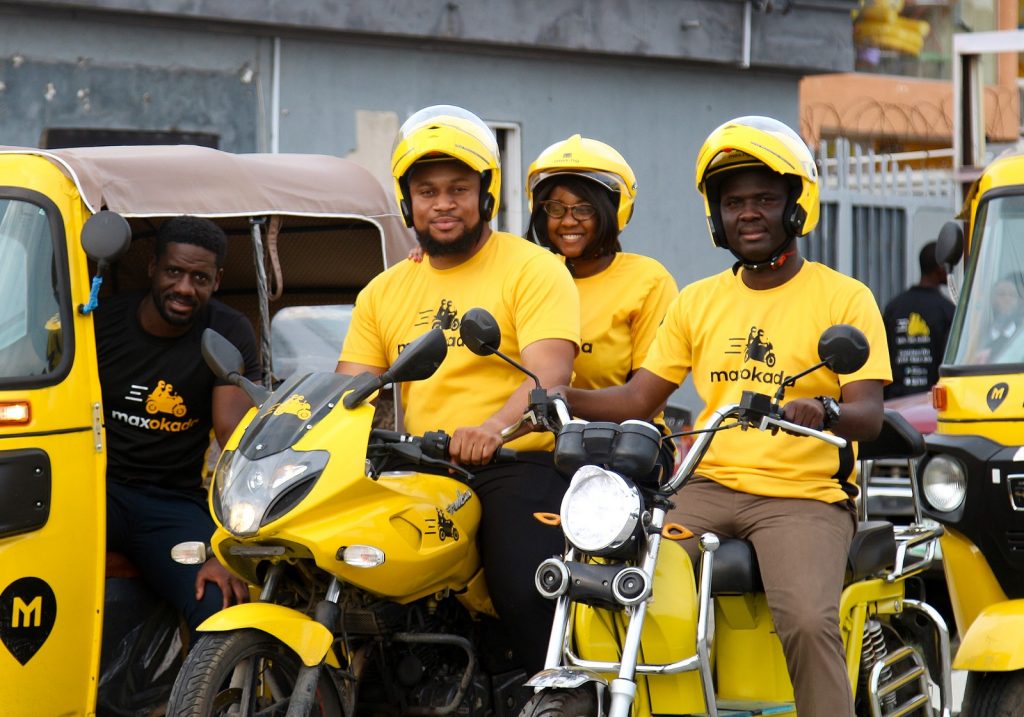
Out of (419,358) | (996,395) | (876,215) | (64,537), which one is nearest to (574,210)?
(996,395)

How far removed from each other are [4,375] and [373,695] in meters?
1.55

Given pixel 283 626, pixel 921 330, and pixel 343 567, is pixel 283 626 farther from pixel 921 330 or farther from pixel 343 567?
pixel 921 330

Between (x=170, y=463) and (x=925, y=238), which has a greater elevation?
(x=925, y=238)

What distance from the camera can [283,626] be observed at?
4684 mm

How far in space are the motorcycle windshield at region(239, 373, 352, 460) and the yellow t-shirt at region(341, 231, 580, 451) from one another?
54cm

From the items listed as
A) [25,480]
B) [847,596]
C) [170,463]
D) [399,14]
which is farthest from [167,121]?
[847,596]

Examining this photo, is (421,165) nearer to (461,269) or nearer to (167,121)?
(461,269)

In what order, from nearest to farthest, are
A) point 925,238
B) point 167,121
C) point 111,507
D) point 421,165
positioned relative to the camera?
point 421,165
point 111,507
point 167,121
point 925,238

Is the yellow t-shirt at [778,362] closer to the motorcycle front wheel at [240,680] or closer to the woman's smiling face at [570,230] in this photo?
the woman's smiling face at [570,230]

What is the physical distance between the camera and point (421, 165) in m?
5.54

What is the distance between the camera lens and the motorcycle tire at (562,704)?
13.6 ft

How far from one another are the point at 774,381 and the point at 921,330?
663cm

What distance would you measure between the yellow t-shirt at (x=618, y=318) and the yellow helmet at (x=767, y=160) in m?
0.93

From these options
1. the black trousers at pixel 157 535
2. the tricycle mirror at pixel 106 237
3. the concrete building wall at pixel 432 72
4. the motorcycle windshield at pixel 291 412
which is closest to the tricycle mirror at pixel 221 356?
the motorcycle windshield at pixel 291 412
